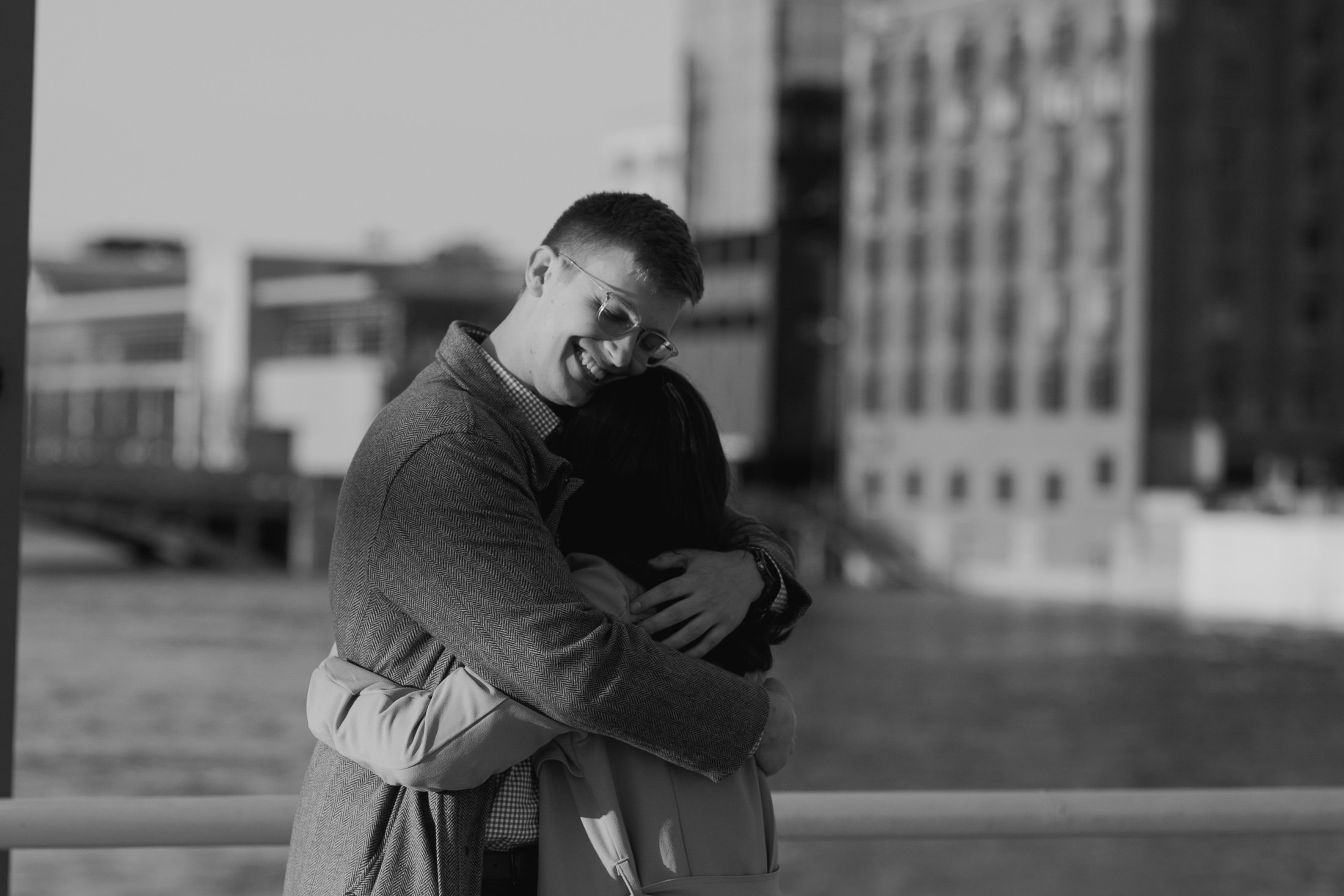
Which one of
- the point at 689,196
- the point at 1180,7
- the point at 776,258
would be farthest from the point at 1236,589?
the point at 689,196

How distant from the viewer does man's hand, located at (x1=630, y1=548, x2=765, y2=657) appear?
2342 mm

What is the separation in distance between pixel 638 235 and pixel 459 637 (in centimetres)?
54

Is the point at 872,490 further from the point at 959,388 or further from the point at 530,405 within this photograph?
the point at 530,405

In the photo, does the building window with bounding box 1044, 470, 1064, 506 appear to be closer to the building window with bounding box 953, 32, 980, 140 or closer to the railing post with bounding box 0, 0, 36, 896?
the building window with bounding box 953, 32, 980, 140

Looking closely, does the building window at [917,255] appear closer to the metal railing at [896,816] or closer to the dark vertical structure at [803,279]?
the dark vertical structure at [803,279]

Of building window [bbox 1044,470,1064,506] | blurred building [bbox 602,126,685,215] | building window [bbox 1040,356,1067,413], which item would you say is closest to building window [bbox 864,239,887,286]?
building window [bbox 1040,356,1067,413]

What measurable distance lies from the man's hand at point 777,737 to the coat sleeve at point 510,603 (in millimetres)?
151

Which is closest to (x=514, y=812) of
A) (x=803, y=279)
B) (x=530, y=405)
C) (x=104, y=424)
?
(x=530, y=405)

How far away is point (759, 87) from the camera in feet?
284

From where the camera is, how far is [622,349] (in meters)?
2.35

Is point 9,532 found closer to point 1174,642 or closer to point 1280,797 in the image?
point 1280,797

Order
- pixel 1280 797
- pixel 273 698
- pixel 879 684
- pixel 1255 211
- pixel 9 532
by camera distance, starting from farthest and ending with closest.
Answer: pixel 1255 211 → pixel 879 684 → pixel 273 698 → pixel 1280 797 → pixel 9 532

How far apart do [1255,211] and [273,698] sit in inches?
1770

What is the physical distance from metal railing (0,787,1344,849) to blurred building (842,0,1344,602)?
6710cm
